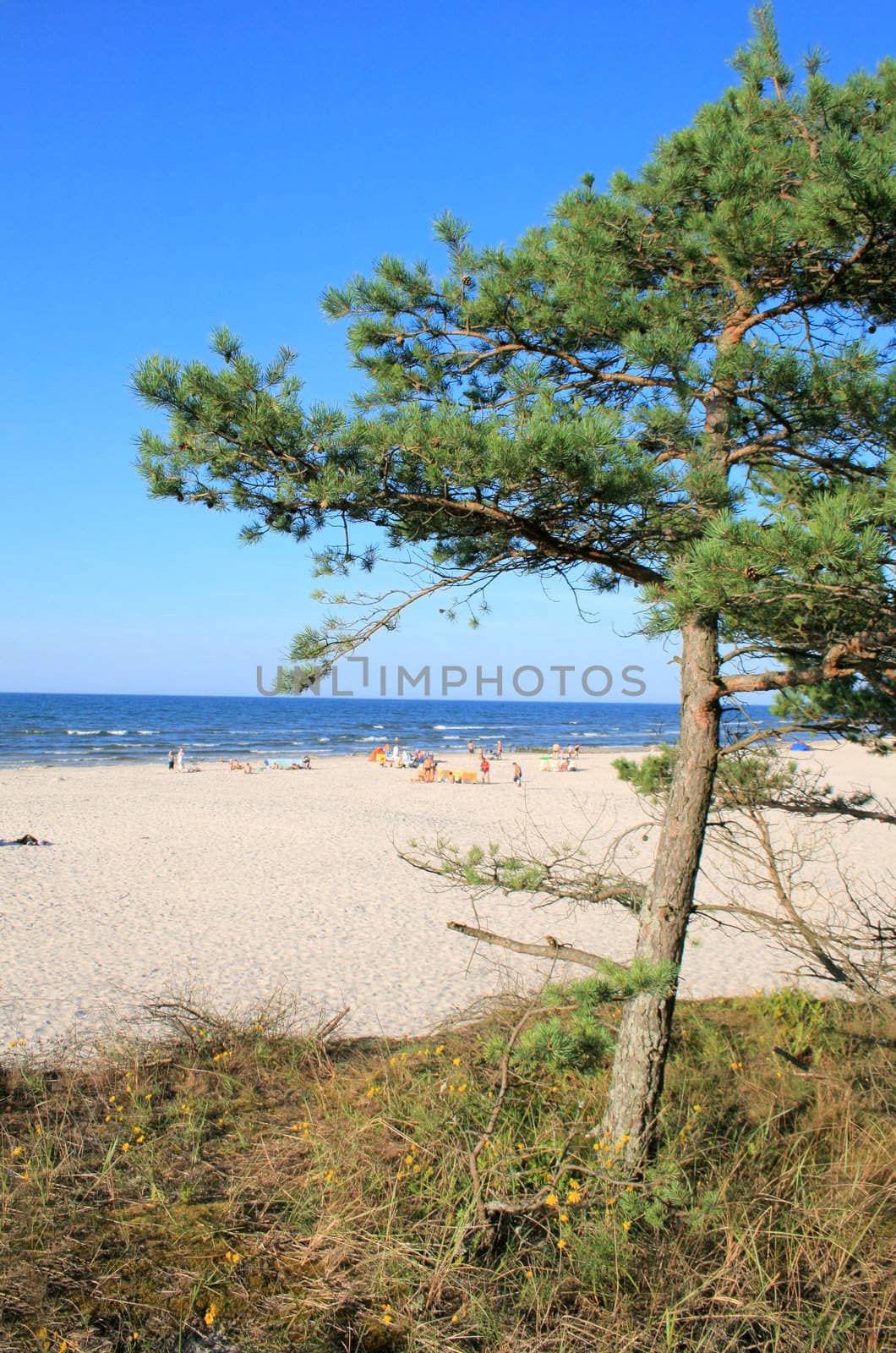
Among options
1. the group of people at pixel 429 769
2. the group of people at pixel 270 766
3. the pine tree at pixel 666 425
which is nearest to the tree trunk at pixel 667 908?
the pine tree at pixel 666 425

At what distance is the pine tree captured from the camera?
2311mm

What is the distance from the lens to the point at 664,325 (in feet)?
9.63

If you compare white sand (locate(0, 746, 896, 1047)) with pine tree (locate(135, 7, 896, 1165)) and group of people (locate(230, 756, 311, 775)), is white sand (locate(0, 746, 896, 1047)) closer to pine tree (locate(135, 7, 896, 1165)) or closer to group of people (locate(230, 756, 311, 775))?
pine tree (locate(135, 7, 896, 1165))

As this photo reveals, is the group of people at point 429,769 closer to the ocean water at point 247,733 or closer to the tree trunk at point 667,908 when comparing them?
the ocean water at point 247,733

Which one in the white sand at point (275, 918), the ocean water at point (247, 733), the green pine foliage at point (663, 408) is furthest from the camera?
the ocean water at point (247, 733)

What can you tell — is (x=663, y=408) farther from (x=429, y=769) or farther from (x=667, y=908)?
(x=429, y=769)

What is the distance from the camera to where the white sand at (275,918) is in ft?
20.6

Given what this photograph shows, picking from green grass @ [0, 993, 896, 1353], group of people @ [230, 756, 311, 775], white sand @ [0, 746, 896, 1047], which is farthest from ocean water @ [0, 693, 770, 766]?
green grass @ [0, 993, 896, 1353]

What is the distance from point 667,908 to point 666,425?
5.33 ft

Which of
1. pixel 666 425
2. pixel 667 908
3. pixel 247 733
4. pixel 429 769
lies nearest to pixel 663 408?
pixel 666 425

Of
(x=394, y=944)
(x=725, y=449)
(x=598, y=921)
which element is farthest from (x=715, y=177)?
(x=598, y=921)

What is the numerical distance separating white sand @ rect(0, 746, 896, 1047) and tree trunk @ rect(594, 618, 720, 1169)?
0.26 m

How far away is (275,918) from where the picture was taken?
8.78m

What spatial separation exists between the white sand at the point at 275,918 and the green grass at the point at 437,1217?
84 centimetres
